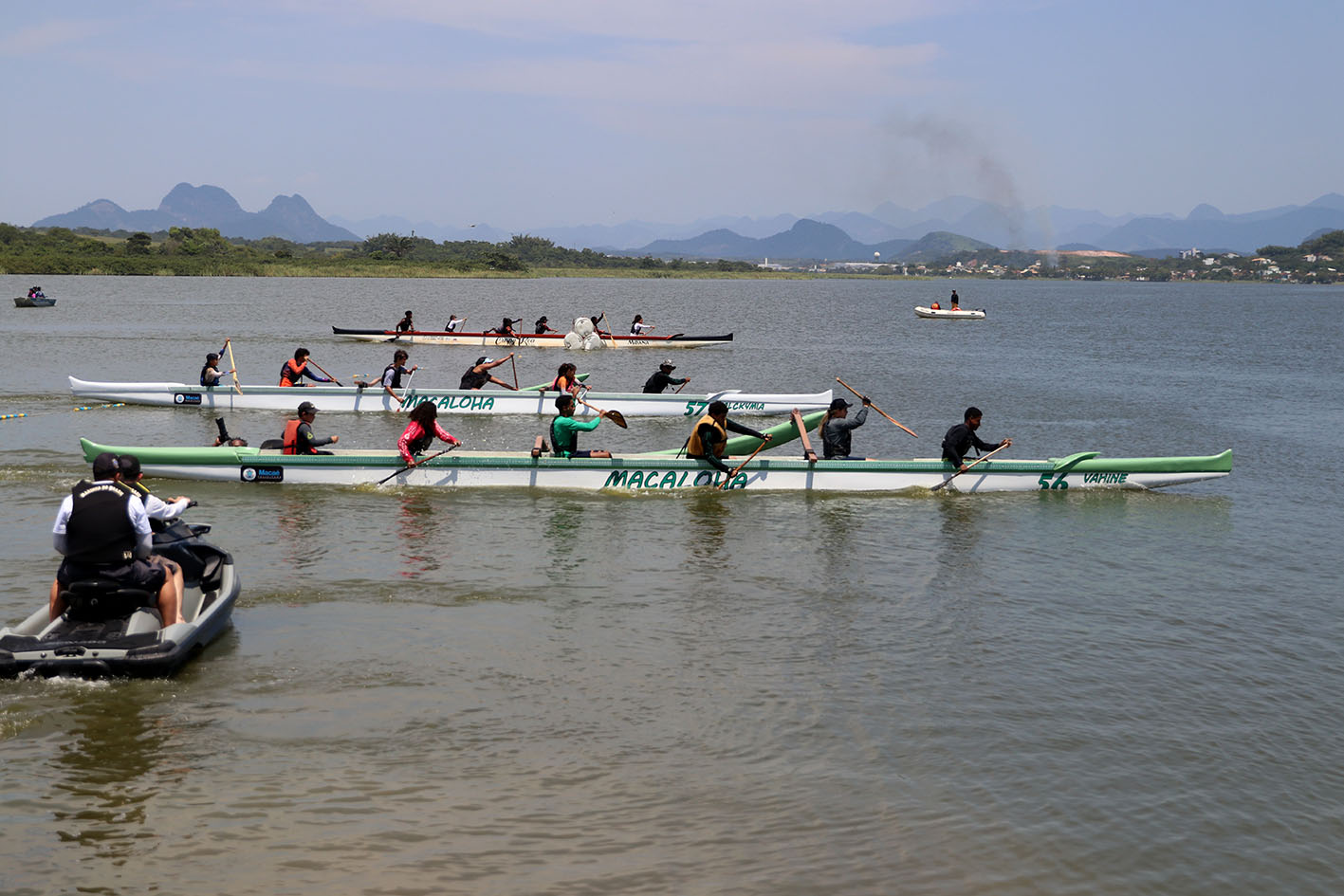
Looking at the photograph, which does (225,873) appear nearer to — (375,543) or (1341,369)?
(375,543)

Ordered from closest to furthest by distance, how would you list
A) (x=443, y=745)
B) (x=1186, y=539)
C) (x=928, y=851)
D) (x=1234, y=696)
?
(x=928, y=851) < (x=443, y=745) < (x=1234, y=696) < (x=1186, y=539)

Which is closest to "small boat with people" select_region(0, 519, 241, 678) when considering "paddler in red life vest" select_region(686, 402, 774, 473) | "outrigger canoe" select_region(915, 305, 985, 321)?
"paddler in red life vest" select_region(686, 402, 774, 473)

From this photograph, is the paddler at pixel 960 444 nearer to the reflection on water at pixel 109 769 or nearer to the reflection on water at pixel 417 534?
the reflection on water at pixel 417 534

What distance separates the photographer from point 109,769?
8039mm

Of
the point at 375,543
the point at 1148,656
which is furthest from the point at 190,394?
the point at 1148,656

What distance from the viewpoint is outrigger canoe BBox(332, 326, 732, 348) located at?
134 feet

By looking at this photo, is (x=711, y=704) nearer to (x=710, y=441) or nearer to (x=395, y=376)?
(x=710, y=441)

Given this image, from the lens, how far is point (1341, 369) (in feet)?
140

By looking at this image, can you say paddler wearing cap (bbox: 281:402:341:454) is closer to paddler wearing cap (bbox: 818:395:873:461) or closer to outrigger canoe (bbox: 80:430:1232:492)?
outrigger canoe (bbox: 80:430:1232:492)

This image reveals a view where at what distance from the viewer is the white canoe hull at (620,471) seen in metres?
17.4

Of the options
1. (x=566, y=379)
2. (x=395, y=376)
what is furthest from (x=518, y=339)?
(x=566, y=379)

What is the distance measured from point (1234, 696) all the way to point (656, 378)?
18.3m

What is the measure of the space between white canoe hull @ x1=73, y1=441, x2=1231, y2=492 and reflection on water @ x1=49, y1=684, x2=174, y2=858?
27.2ft

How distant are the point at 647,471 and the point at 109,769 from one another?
10.6 meters
